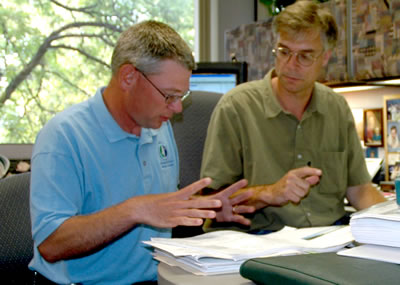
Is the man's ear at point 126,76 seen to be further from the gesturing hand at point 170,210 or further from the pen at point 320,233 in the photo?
the pen at point 320,233

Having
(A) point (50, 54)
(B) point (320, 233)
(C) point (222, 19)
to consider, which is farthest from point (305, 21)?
(A) point (50, 54)

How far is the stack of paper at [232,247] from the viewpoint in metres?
0.71

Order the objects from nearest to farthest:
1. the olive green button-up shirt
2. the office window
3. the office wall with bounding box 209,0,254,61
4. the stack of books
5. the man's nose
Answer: the stack of books, the man's nose, the olive green button-up shirt, the office window, the office wall with bounding box 209,0,254,61

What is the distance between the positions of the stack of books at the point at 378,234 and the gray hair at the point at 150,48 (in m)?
0.74

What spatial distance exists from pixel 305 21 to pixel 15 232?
113 cm

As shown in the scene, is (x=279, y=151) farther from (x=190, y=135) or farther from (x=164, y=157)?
(x=164, y=157)

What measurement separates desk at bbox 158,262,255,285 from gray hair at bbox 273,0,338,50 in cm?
112

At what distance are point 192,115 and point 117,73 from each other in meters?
0.38

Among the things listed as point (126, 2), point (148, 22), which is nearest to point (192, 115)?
point (148, 22)

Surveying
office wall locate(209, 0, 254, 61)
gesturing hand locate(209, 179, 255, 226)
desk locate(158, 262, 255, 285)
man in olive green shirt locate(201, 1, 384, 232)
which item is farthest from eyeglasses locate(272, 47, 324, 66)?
office wall locate(209, 0, 254, 61)

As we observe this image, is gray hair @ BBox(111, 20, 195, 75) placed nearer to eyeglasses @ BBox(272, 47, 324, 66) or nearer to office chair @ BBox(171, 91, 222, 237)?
office chair @ BBox(171, 91, 222, 237)

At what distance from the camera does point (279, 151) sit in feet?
5.11

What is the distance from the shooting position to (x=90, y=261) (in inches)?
44.5

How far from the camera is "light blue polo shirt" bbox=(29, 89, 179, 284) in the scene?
1039 millimetres
